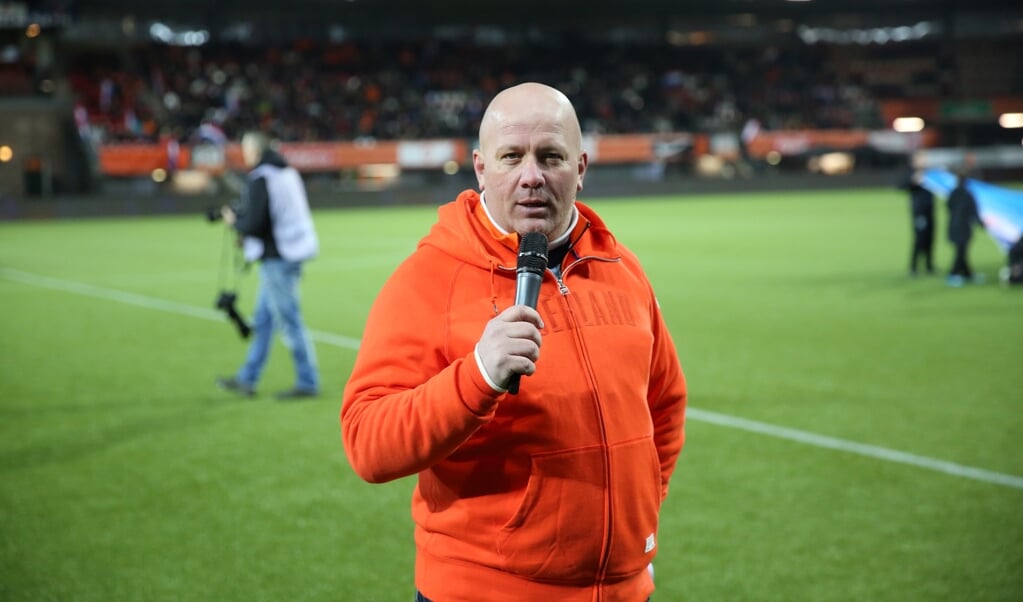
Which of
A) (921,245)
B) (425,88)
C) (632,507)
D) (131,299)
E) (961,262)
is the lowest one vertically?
(131,299)

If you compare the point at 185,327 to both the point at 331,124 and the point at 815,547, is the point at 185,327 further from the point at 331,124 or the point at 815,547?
the point at 331,124

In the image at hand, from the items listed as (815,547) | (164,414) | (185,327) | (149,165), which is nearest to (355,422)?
(815,547)

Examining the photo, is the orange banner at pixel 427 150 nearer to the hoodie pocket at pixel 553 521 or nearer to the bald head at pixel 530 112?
the bald head at pixel 530 112

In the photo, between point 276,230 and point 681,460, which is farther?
point 276,230

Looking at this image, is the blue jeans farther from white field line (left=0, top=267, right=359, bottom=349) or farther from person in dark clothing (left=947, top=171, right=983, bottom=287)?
person in dark clothing (left=947, top=171, right=983, bottom=287)

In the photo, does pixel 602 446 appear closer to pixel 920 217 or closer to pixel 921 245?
pixel 920 217

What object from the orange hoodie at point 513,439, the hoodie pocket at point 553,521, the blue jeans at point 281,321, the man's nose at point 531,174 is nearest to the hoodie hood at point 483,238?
the orange hoodie at point 513,439

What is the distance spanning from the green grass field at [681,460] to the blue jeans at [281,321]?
323 millimetres

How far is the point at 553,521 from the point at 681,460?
15.6 feet

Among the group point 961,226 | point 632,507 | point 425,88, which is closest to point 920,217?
point 961,226

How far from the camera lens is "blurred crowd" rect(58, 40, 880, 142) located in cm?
4644

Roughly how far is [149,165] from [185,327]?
3064cm

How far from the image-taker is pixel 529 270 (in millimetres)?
2287

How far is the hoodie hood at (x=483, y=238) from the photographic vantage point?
2.56 meters
